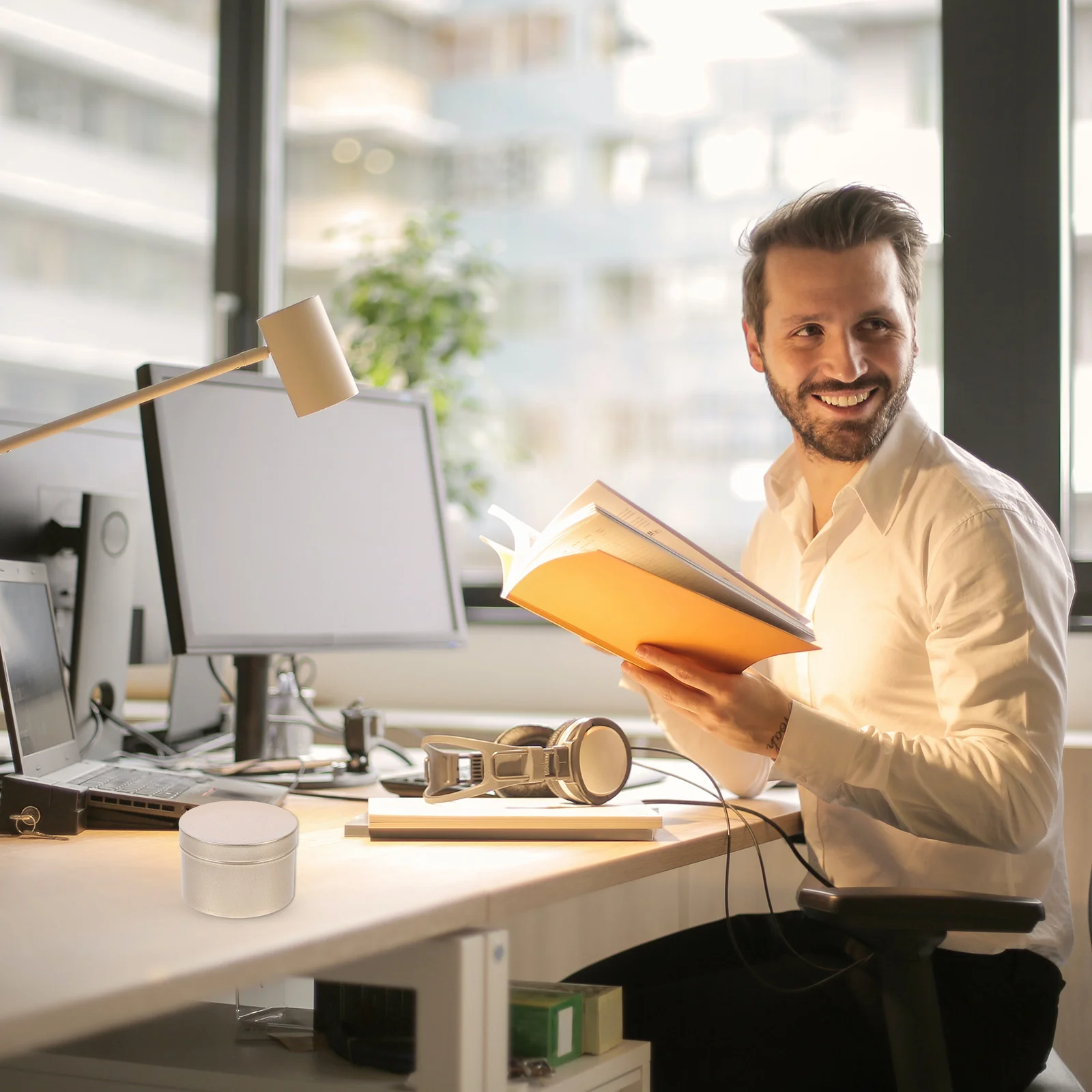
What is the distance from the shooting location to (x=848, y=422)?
5.11 feet

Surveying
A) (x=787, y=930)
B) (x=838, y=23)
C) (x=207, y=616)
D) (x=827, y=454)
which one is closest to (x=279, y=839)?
(x=207, y=616)

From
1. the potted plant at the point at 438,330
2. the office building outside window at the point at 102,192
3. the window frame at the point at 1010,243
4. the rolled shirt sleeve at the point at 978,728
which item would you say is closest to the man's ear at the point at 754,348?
the rolled shirt sleeve at the point at 978,728

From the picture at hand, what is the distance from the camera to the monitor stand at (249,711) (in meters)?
1.75

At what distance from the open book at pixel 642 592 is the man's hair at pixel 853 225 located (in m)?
0.50

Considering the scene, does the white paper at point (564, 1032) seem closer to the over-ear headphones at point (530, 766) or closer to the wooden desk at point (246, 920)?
the wooden desk at point (246, 920)

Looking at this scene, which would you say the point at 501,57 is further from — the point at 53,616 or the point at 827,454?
the point at 53,616

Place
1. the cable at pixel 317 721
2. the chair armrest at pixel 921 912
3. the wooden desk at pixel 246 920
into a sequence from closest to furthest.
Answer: the wooden desk at pixel 246 920, the chair armrest at pixel 921 912, the cable at pixel 317 721

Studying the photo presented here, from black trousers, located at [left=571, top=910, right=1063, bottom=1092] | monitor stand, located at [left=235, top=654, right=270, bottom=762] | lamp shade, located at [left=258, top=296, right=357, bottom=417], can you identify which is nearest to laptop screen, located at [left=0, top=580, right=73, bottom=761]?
monitor stand, located at [left=235, top=654, right=270, bottom=762]

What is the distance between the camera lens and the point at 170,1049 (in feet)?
3.62

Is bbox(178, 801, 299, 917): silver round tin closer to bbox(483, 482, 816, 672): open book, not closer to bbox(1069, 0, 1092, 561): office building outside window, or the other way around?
bbox(483, 482, 816, 672): open book

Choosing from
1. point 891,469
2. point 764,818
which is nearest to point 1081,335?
point 891,469

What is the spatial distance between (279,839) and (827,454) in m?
0.94

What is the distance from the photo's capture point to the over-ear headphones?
1.31m

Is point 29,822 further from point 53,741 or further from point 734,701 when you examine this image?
point 734,701
